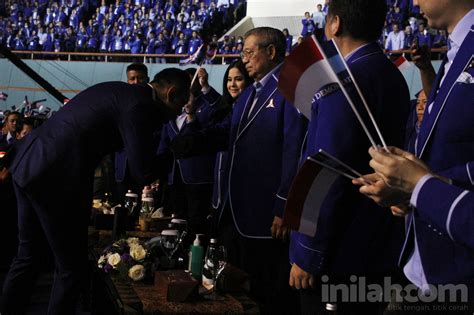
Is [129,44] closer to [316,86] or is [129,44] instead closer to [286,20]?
[286,20]

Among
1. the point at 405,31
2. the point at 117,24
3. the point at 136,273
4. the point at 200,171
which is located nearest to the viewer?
the point at 136,273

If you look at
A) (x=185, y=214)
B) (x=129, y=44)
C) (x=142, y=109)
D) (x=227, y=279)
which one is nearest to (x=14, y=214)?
(x=185, y=214)

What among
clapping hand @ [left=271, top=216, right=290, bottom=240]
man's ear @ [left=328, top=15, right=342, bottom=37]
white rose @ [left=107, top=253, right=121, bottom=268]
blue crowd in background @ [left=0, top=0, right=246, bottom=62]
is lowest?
white rose @ [left=107, top=253, right=121, bottom=268]

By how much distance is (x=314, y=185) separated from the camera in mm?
1474

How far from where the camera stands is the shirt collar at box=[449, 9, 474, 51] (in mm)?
1458

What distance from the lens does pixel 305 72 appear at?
1.48 m

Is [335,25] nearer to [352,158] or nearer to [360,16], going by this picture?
[360,16]

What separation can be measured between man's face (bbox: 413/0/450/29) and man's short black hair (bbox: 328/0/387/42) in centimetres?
47

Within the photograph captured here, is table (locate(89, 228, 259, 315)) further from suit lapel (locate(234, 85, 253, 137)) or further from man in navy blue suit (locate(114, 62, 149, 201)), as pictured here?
man in navy blue suit (locate(114, 62, 149, 201))

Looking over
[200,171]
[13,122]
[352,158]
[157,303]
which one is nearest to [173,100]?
[157,303]

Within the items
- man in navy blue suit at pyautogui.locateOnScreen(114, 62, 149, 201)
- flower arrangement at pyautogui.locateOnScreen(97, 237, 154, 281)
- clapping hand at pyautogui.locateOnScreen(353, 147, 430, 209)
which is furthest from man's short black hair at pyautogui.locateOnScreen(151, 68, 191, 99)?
man in navy blue suit at pyautogui.locateOnScreen(114, 62, 149, 201)

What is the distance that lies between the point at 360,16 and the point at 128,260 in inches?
47.5

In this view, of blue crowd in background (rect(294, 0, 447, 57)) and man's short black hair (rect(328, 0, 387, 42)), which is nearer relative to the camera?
man's short black hair (rect(328, 0, 387, 42))

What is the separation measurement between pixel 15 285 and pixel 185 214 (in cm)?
221
